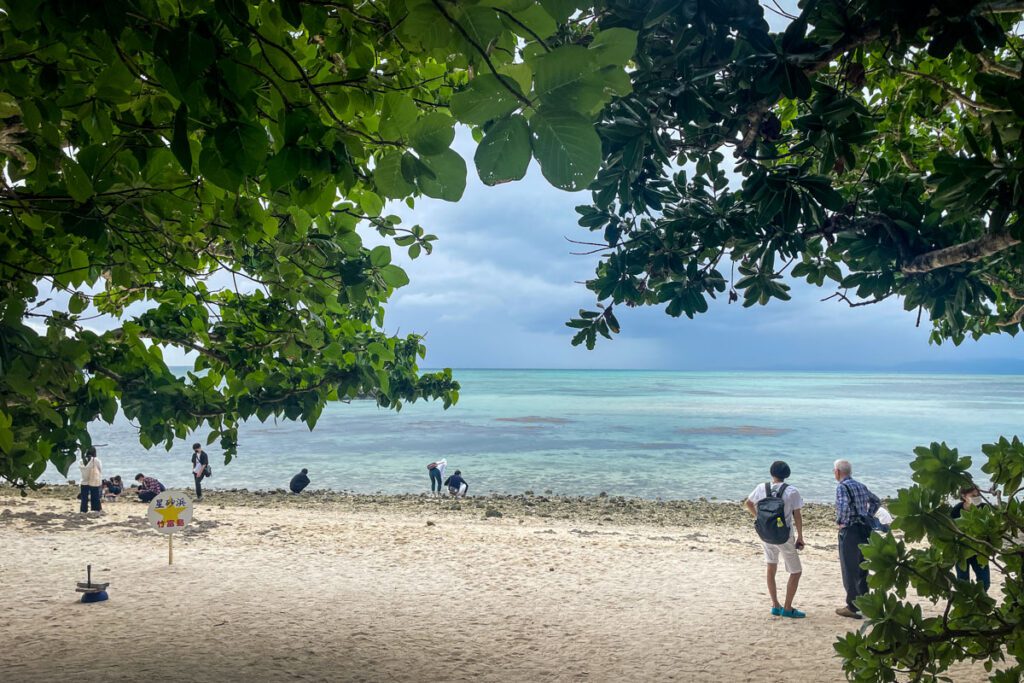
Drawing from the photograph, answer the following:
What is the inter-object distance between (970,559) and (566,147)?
3.40 metres

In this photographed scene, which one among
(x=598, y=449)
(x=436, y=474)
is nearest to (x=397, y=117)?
(x=436, y=474)

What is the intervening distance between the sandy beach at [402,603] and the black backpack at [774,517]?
98 cm

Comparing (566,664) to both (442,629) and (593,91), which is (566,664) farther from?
(593,91)

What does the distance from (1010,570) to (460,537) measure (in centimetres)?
942

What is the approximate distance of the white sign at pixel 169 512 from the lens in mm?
8695

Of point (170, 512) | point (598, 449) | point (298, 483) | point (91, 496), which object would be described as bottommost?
point (598, 449)

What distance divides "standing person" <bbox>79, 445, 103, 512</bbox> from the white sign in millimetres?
5678

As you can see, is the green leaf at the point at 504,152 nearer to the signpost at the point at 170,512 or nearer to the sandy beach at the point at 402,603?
the sandy beach at the point at 402,603

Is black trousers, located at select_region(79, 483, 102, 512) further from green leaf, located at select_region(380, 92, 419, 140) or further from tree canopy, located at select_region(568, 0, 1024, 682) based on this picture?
green leaf, located at select_region(380, 92, 419, 140)

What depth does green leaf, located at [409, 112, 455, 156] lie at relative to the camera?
4.36 feet

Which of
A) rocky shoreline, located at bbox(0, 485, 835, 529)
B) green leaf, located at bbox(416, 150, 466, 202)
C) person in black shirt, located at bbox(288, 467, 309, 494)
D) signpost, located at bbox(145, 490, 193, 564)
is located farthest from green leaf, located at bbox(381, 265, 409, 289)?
person in black shirt, located at bbox(288, 467, 309, 494)

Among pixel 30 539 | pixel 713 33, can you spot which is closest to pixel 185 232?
pixel 713 33

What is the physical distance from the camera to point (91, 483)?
13.4 m

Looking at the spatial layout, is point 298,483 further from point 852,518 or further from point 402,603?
point 852,518
